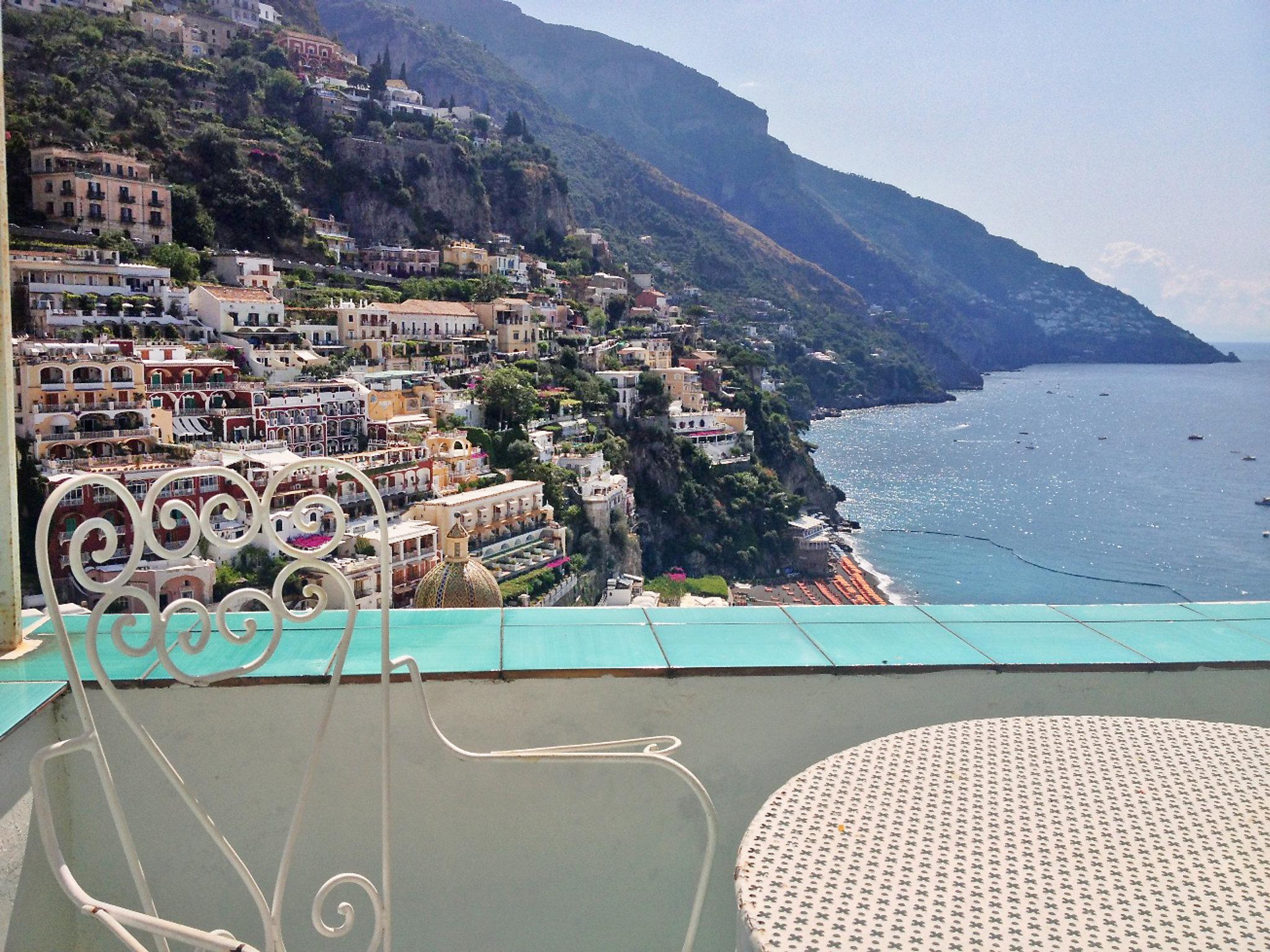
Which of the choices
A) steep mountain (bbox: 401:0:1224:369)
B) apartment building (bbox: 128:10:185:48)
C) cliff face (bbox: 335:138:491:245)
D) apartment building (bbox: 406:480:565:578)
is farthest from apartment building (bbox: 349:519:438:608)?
steep mountain (bbox: 401:0:1224:369)

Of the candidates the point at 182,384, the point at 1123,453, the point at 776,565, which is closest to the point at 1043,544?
the point at 776,565

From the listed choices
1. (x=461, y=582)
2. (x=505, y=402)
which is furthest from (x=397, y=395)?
(x=461, y=582)

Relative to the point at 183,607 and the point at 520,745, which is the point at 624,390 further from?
the point at 183,607

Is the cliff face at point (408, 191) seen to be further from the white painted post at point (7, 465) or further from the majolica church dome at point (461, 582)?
the white painted post at point (7, 465)

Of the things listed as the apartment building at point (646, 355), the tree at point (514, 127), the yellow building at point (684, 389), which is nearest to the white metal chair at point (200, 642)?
the yellow building at point (684, 389)

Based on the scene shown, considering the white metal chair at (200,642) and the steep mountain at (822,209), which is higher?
the steep mountain at (822,209)

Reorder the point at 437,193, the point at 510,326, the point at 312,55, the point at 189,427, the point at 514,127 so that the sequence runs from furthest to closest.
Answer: the point at 514,127 → the point at 312,55 → the point at 437,193 → the point at 510,326 → the point at 189,427

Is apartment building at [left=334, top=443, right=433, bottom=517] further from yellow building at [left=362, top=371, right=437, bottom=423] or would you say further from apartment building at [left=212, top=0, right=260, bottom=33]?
apartment building at [left=212, top=0, right=260, bottom=33]
